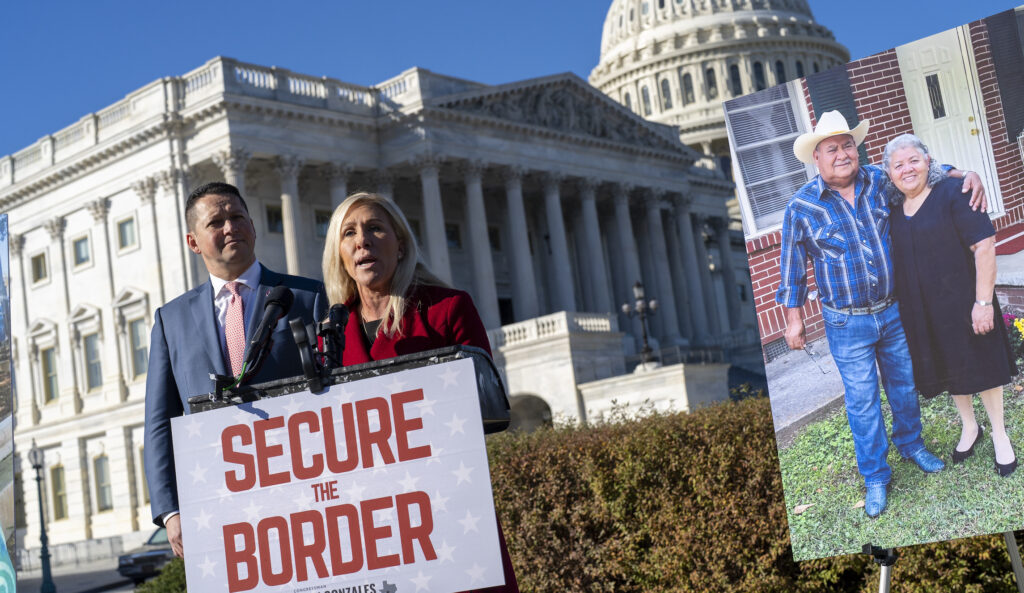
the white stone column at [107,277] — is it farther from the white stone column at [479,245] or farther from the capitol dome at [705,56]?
the capitol dome at [705,56]

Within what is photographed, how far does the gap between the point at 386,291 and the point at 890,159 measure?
134 inches

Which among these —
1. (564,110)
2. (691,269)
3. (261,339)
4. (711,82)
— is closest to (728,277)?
(691,269)

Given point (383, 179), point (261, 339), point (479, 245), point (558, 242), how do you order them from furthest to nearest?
point (558, 242), point (479, 245), point (383, 179), point (261, 339)

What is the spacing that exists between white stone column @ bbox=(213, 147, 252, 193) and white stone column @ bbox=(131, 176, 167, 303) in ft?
11.5

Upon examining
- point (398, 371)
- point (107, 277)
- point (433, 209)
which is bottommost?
point (398, 371)

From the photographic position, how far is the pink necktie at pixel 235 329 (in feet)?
20.1

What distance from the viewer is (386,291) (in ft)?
18.2

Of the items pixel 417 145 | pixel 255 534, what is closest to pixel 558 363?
pixel 417 145

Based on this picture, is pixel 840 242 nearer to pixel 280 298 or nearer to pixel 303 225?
pixel 280 298

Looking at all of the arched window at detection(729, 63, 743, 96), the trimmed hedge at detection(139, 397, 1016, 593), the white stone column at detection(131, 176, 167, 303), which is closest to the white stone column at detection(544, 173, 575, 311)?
the white stone column at detection(131, 176, 167, 303)

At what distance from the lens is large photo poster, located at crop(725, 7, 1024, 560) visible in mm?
6980

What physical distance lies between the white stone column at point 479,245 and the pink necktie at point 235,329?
42724 mm

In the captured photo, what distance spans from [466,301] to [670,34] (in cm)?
11113

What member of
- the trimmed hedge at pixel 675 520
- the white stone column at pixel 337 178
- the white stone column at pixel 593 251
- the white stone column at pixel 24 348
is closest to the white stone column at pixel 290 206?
the white stone column at pixel 337 178
